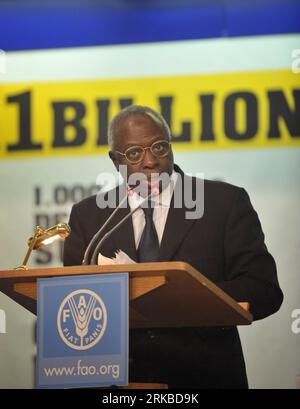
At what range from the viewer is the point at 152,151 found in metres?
4.05

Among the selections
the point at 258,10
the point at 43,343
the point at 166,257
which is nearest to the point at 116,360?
the point at 43,343

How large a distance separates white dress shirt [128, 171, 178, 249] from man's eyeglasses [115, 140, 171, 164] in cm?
18

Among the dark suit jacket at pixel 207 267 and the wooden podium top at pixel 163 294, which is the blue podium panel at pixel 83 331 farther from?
the dark suit jacket at pixel 207 267

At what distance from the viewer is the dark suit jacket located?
3.61 metres

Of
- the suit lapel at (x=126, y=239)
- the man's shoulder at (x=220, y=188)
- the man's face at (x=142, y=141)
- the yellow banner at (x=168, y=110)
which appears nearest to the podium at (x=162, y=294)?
the suit lapel at (x=126, y=239)

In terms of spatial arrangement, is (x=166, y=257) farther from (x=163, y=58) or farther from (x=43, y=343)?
(x=163, y=58)

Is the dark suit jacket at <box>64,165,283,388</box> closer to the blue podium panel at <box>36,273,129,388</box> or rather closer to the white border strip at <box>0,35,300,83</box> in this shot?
the blue podium panel at <box>36,273,129,388</box>

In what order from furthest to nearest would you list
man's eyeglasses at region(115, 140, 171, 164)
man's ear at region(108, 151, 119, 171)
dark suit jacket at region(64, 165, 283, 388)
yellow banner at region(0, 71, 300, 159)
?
yellow banner at region(0, 71, 300, 159) → man's ear at region(108, 151, 119, 171) → man's eyeglasses at region(115, 140, 171, 164) → dark suit jacket at region(64, 165, 283, 388)

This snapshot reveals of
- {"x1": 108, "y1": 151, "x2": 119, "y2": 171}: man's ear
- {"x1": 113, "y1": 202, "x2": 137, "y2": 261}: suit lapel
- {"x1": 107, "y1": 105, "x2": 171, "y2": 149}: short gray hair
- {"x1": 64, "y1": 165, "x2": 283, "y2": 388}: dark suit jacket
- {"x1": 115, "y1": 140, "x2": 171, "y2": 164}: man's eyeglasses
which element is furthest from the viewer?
{"x1": 108, "y1": 151, "x2": 119, "y2": 171}: man's ear

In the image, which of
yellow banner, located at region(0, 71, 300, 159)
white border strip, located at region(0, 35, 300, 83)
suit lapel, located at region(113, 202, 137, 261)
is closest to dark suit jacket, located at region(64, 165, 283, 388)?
suit lapel, located at region(113, 202, 137, 261)

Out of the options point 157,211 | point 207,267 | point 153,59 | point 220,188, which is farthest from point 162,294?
point 153,59

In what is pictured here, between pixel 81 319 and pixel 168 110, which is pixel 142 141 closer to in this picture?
pixel 168 110

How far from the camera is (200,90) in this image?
15.7 feet

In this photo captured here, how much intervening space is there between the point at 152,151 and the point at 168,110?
28.6 inches
